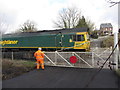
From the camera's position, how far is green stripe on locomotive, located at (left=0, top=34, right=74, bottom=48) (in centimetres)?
1340

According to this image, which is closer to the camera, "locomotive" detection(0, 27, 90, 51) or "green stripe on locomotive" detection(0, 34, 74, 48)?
"locomotive" detection(0, 27, 90, 51)

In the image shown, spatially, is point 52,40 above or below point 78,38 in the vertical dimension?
below

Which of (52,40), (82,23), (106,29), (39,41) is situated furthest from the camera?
(106,29)

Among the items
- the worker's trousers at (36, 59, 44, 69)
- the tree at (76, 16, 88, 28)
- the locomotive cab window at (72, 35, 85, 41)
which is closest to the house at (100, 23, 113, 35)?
the tree at (76, 16, 88, 28)

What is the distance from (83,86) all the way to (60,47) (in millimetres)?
9420

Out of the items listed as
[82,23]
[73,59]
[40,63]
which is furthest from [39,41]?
[82,23]

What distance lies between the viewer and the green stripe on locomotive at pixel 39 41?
13.4 m

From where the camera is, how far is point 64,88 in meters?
3.99

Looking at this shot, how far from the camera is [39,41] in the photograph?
47.2 ft

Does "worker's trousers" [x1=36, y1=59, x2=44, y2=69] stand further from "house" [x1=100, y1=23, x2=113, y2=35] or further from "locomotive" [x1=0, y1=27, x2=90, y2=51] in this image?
"house" [x1=100, y1=23, x2=113, y2=35]

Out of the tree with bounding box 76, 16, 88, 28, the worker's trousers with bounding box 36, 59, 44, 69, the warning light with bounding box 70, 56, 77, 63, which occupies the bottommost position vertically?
the worker's trousers with bounding box 36, 59, 44, 69

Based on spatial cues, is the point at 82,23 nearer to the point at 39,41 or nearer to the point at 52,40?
the point at 52,40

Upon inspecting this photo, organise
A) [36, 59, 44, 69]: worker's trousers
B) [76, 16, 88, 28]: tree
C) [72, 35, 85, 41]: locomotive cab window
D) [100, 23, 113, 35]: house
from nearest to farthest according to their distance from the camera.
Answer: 1. [36, 59, 44, 69]: worker's trousers
2. [72, 35, 85, 41]: locomotive cab window
3. [76, 16, 88, 28]: tree
4. [100, 23, 113, 35]: house

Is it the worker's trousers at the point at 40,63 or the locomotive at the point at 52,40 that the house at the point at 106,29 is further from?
the worker's trousers at the point at 40,63
